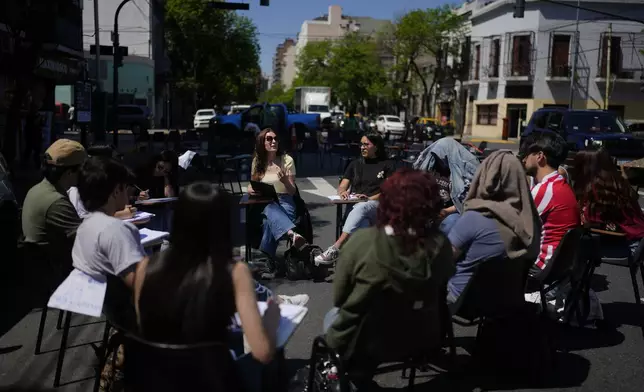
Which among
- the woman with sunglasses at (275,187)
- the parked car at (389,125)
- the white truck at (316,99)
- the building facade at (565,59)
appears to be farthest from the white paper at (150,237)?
the white truck at (316,99)

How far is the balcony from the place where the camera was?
43.7 m

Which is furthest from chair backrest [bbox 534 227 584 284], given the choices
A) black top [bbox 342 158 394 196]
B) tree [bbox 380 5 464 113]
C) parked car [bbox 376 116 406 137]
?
tree [bbox 380 5 464 113]

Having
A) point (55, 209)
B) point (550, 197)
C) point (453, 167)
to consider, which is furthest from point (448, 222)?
point (55, 209)

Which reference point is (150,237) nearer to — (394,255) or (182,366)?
(394,255)

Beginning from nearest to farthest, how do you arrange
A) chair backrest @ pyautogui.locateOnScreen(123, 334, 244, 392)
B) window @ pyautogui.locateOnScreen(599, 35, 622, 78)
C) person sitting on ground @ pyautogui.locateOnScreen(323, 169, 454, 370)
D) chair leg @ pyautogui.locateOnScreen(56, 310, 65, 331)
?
1. chair backrest @ pyautogui.locateOnScreen(123, 334, 244, 392)
2. person sitting on ground @ pyautogui.locateOnScreen(323, 169, 454, 370)
3. chair leg @ pyautogui.locateOnScreen(56, 310, 65, 331)
4. window @ pyautogui.locateOnScreen(599, 35, 622, 78)

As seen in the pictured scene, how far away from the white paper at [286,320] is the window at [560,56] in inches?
1735

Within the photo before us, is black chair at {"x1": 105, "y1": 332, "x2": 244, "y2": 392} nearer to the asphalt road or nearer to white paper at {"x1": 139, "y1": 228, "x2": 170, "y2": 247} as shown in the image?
the asphalt road

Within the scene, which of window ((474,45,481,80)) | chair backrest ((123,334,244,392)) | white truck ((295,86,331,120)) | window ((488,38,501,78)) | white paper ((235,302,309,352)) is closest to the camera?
chair backrest ((123,334,244,392))

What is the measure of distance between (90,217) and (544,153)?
359 cm

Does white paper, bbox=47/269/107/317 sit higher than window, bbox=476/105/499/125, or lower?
lower

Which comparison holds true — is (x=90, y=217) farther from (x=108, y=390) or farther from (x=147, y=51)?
(x=147, y=51)

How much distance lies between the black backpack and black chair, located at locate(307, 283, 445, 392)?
137 inches

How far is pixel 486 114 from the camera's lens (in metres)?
48.5

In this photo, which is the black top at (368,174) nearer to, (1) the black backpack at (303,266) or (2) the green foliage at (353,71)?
(1) the black backpack at (303,266)
